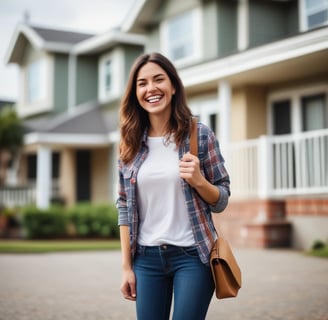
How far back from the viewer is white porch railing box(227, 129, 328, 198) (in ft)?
42.3

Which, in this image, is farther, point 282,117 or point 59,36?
point 59,36

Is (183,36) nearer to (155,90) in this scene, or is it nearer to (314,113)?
(314,113)

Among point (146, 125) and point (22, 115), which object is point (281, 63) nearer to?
point (146, 125)

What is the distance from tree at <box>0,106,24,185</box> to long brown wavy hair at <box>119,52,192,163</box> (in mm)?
20338

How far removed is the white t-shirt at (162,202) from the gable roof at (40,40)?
23.1 meters

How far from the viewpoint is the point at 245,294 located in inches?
281

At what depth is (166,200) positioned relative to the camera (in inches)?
113

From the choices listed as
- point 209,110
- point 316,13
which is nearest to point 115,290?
point 209,110

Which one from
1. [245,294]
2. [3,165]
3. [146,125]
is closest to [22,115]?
[3,165]

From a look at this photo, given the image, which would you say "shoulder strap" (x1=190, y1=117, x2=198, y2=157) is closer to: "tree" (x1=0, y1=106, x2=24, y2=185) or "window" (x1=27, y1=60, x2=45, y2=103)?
"tree" (x1=0, y1=106, x2=24, y2=185)

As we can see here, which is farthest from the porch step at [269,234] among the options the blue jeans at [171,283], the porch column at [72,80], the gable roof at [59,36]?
the gable roof at [59,36]

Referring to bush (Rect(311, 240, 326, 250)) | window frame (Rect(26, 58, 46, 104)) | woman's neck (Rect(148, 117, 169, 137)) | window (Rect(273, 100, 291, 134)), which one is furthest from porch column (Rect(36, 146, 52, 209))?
woman's neck (Rect(148, 117, 169, 137))

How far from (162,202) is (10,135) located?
20799 mm

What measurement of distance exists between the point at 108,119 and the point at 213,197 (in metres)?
20.4
